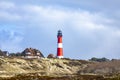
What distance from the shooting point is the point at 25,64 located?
525ft

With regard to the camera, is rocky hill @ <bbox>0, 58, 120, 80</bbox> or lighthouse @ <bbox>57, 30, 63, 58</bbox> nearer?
rocky hill @ <bbox>0, 58, 120, 80</bbox>

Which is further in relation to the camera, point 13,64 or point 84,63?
point 84,63

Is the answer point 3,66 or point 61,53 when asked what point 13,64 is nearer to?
point 3,66

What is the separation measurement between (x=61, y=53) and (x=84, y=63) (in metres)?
10.3

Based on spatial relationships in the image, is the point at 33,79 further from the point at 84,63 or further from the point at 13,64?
the point at 84,63

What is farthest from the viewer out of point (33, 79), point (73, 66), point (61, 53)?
point (61, 53)

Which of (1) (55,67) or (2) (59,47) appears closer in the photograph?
(1) (55,67)

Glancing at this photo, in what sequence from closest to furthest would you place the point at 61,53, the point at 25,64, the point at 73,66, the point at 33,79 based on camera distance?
the point at 33,79, the point at 25,64, the point at 73,66, the point at 61,53

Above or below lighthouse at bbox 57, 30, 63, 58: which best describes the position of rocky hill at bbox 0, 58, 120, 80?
below

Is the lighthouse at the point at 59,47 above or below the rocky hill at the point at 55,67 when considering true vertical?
above

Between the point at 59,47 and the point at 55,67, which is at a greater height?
the point at 59,47

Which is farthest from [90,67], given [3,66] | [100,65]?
[3,66]

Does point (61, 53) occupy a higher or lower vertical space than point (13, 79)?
higher

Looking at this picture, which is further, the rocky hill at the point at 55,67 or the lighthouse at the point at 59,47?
the lighthouse at the point at 59,47
